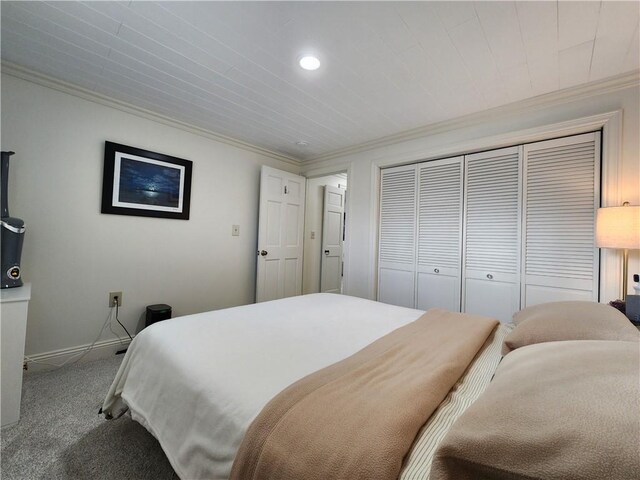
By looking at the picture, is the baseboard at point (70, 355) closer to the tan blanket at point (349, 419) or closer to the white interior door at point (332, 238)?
the tan blanket at point (349, 419)

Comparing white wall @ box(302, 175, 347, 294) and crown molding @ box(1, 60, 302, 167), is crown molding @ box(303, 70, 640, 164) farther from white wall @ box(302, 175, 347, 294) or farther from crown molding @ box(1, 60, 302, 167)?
crown molding @ box(1, 60, 302, 167)

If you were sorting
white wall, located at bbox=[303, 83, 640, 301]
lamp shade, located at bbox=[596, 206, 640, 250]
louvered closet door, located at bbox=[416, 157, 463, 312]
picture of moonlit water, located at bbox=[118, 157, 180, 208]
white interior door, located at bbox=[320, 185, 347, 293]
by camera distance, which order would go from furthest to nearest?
white interior door, located at bbox=[320, 185, 347, 293], louvered closet door, located at bbox=[416, 157, 463, 312], picture of moonlit water, located at bbox=[118, 157, 180, 208], white wall, located at bbox=[303, 83, 640, 301], lamp shade, located at bbox=[596, 206, 640, 250]

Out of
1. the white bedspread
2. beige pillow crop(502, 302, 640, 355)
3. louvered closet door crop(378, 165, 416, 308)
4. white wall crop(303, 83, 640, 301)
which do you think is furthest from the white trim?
the white bedspread

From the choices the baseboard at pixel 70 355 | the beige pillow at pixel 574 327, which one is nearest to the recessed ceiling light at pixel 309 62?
the beige pillow at pixel 574 327

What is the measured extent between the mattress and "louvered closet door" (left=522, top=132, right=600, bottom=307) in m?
1.27

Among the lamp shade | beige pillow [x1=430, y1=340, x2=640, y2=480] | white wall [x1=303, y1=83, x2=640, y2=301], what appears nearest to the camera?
beige pillow [x1=430, y1=340, x2=640, y2=480]

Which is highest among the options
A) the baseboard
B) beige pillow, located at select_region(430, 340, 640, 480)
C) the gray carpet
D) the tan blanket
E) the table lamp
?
the table lamp

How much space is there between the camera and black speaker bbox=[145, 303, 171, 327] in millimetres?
2609

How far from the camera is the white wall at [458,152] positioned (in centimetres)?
197

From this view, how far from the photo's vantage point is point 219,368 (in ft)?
3.35

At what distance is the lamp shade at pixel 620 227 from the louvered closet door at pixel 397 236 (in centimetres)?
150

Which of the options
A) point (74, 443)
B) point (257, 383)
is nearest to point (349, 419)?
point (257, 383)

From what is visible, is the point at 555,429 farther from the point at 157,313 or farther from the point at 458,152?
the point at 157,313

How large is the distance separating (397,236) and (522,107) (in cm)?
162
